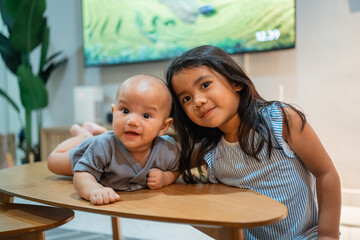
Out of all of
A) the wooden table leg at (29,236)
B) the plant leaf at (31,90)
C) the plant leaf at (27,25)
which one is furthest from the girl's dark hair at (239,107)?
the plant leaf at (27,25)

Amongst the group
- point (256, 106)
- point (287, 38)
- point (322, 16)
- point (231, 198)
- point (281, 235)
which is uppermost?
point (322, 16)

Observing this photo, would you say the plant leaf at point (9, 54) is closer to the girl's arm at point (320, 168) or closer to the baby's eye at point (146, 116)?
the baby's eye at point (146, 116)

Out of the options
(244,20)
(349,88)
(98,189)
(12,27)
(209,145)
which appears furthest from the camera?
(12,27)

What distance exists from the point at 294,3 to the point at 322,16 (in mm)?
211

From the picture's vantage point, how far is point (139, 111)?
77 cm

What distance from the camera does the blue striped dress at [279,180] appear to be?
83cm

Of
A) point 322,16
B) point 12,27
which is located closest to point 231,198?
point 322,16

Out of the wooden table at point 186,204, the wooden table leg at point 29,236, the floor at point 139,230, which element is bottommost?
the floor at point 139,230

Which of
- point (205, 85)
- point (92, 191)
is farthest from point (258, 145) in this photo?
point (92, 191)

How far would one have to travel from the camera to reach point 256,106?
88 cm

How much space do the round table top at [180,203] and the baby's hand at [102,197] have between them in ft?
0.04

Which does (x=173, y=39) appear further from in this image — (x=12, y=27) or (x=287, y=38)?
(x=12, y=27)

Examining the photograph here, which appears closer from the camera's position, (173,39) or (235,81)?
(235,81)

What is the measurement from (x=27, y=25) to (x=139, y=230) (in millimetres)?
2009
